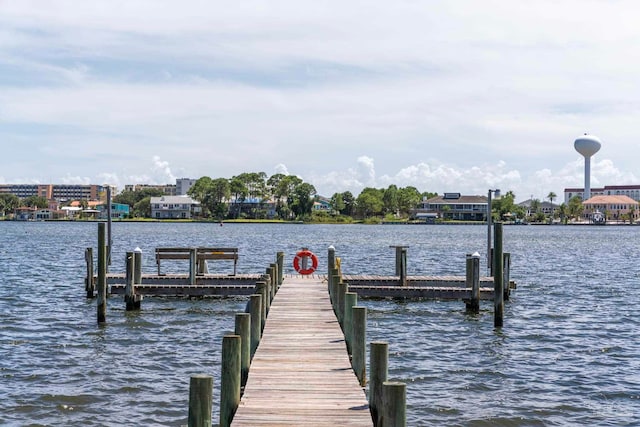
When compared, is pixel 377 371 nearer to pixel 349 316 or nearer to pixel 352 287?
pixel 349 316

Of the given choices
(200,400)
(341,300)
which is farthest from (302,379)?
(341,300)

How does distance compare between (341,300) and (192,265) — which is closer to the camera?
(341,300)

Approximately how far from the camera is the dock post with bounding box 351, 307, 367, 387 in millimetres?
12461

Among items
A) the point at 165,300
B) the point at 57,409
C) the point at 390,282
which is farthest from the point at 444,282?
the point at 57,409

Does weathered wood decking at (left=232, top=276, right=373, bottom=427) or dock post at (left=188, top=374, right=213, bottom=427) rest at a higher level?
dock post at (left=188, top=374, right=213, bottom=427)

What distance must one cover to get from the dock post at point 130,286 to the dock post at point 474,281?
10241 mm

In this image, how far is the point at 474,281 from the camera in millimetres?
23938

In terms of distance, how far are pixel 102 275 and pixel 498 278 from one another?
11218 mm

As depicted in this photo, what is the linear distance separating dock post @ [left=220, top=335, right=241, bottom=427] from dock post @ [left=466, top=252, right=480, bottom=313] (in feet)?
47.3

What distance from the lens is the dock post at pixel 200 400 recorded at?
8.73 m

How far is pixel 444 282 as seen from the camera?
26.3m

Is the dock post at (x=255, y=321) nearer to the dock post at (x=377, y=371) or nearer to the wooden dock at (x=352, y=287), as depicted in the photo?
the dock post at (x=377, y=371)

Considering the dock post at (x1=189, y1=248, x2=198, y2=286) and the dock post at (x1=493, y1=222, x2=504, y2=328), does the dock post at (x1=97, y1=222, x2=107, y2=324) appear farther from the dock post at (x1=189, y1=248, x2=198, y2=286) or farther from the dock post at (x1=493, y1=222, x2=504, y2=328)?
the dock post at (x1=493, y1=222, x2=504, y2=328)

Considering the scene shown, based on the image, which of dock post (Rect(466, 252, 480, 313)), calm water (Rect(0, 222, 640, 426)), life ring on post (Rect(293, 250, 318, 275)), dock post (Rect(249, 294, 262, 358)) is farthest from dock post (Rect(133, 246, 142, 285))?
dock post (Rect(249, 294, 262, 358))
